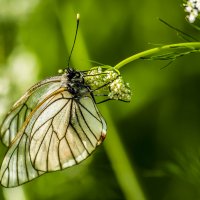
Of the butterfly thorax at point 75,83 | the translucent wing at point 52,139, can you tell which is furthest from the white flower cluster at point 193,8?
the translucent wing at point 52,139

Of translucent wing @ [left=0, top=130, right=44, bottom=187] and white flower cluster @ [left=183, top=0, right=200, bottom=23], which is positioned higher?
white flower cluster @ [left=183, top=0, right=200, bottom=23]

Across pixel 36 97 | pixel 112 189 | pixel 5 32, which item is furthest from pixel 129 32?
pixel 36 97

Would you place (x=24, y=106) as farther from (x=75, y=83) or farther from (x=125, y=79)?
(x=125, y=79)

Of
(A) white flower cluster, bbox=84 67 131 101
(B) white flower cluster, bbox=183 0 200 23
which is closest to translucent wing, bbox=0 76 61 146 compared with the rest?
(A) white flower cluster, bbox=84 67 131 101

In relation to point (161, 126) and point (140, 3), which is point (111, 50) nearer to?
point (140, 3)

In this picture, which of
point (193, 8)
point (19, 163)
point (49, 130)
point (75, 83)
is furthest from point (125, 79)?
point (193, 8)

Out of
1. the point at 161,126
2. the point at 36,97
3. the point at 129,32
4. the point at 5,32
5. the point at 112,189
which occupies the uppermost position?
the point at 5,32

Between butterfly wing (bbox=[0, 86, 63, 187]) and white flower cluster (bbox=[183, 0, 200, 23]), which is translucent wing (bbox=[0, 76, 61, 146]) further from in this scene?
white flower cluster (bbox=[183, 0, 200, 23])

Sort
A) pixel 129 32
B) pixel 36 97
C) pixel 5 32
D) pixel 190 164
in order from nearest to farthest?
pixel 36 97, pixel 190 164, pixel 5 32, pixel 129 32
